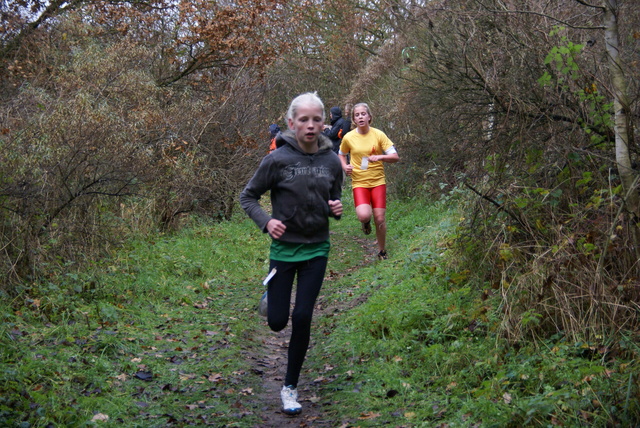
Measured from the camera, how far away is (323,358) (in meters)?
6.32

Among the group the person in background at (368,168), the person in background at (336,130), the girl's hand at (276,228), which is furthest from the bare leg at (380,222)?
the girl's hand at (276,228)

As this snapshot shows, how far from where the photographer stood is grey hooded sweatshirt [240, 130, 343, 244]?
4961 mm

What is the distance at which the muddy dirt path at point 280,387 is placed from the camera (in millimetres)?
4922

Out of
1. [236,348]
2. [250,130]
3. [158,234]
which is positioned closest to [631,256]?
[236,348]

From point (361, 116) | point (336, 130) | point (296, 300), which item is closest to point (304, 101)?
point (296, 300)

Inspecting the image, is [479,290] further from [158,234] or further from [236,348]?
[158,234]

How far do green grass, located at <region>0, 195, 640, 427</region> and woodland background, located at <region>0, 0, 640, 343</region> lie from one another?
337mm

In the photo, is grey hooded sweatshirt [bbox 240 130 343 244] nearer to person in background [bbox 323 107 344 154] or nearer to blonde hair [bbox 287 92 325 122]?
blonde hair [bbox 287 92 325 122]

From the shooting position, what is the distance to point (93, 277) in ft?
25.1

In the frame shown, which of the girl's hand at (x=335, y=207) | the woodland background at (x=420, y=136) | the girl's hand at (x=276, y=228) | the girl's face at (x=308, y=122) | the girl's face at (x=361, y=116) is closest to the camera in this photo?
the girl's hand at (x=276, y=228)

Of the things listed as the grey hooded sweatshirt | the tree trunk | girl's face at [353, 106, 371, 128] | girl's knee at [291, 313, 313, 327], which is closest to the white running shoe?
girl's knee at [291, 313, 313, 327]

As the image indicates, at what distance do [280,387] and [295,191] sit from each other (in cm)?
184

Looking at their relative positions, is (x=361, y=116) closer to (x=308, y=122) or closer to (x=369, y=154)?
(x=369, y=154)

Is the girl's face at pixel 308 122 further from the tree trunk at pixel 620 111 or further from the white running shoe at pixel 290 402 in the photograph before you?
the tree trunk at pixel 620 111
